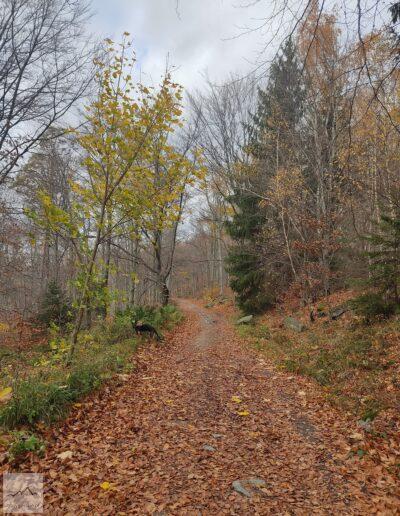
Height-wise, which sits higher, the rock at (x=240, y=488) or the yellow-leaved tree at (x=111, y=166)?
the yellow-leaved tree at (x=111, y=166)

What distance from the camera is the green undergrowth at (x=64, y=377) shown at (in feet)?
14.2

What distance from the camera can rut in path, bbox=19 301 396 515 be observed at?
322 cm

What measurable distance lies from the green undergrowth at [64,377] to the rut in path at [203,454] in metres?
0.31

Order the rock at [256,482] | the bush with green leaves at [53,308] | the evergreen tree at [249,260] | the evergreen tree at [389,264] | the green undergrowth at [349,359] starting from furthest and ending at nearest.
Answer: the evergreen tree at [249,260] → the bush with green leaves at [53,308] → the evergreen tree at [389,264] → the green undergrowth at [349,359] → the rock at [256,482]

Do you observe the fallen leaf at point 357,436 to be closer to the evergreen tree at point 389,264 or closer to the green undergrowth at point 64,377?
the evergreen tree at point 389,264

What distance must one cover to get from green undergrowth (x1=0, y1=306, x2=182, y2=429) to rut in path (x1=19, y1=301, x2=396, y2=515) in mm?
312

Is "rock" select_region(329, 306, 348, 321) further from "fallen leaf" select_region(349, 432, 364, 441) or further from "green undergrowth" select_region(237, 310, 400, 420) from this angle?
"fallen leaf" select_region(349, 432, 364, 441)

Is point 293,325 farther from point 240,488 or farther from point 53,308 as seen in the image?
point 53,308

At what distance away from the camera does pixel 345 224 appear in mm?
13039

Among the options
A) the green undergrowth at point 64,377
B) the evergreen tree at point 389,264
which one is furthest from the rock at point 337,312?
the green undergrowth at point 64,377

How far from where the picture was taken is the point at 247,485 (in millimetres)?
3508

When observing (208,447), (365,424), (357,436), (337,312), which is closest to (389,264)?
(337,312)

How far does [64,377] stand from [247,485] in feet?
12.3

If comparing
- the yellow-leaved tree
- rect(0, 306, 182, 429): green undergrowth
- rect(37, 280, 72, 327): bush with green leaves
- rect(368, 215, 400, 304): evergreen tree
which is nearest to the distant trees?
rect(368, 215, 400, 304): evergreen tree
